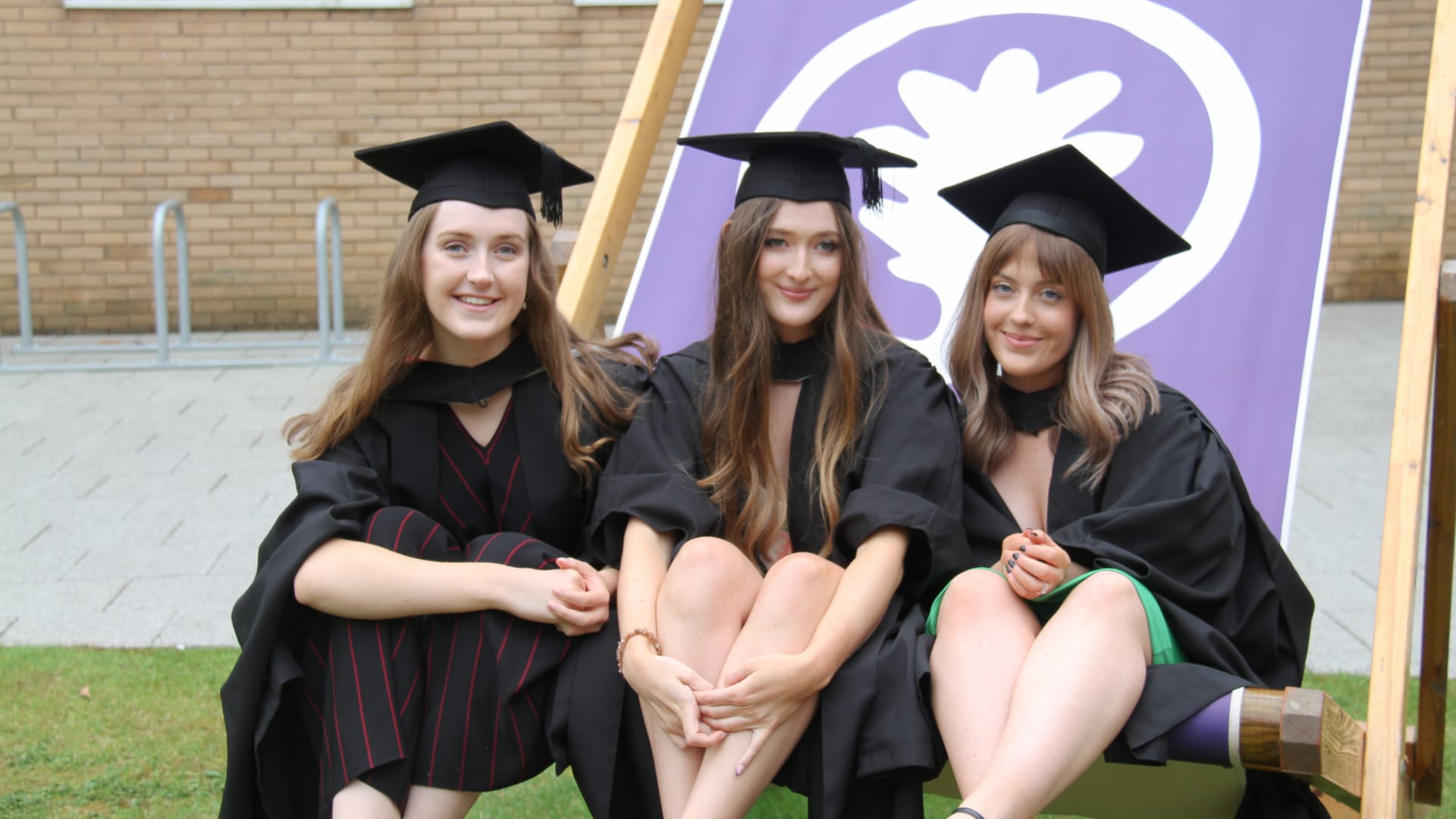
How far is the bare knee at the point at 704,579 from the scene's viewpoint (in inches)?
89.7

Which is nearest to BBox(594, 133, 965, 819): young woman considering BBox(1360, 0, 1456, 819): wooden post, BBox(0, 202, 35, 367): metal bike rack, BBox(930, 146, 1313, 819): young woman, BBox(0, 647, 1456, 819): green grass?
BBox(930, 146, 1313, 819): young woman

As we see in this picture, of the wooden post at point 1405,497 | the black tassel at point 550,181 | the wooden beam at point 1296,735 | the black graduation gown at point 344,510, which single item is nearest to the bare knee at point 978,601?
the wooden beam at point 1296,735

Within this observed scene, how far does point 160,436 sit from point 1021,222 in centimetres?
454

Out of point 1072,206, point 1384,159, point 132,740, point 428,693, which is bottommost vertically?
point 132,740

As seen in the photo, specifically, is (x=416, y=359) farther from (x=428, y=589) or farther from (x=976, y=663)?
(x=976, y=663)

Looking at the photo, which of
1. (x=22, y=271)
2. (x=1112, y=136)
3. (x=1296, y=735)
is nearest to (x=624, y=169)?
(x=1112, y=136)

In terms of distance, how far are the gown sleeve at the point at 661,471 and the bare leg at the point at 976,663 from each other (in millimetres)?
493

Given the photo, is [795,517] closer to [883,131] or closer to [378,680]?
[378,680]

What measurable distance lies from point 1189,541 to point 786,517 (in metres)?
0.72

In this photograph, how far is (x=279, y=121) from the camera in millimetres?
8242

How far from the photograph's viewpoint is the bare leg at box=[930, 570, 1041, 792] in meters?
2.09

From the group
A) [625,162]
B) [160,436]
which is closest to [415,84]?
[160,436]

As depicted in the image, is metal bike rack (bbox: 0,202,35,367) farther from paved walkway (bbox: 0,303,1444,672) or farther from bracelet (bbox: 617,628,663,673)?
bracelet (bbox: 617,628,663,673)

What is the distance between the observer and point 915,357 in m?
2.67
